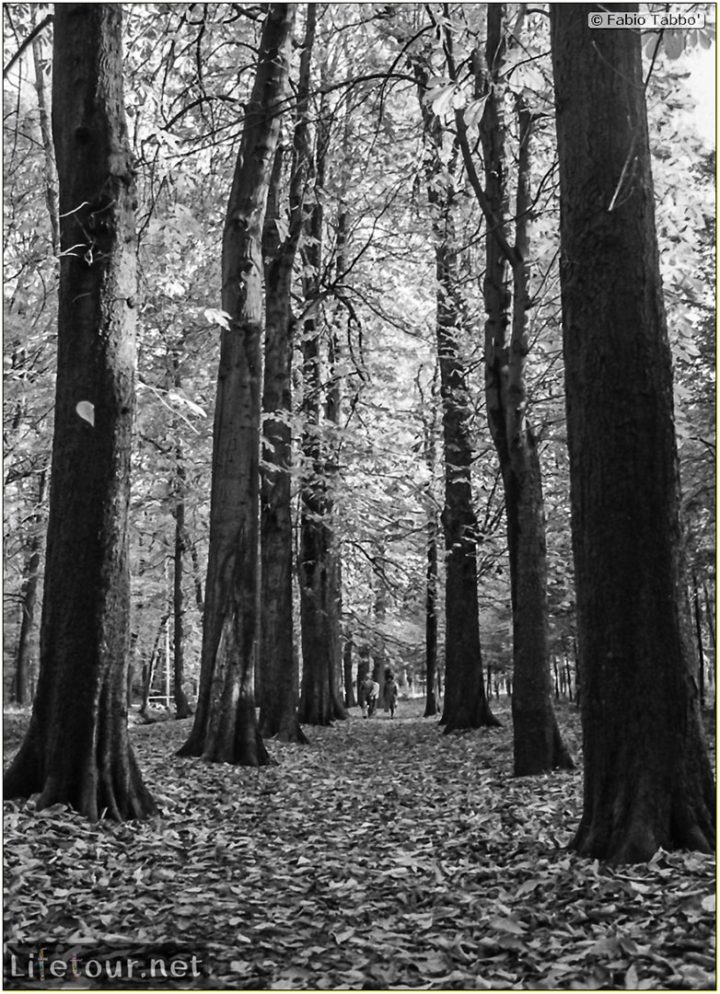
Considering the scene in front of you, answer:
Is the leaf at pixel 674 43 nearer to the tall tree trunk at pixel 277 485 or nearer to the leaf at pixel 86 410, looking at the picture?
the leaf at pixel 86 410

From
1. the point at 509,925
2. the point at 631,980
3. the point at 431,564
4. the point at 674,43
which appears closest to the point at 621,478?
the point at 674,43

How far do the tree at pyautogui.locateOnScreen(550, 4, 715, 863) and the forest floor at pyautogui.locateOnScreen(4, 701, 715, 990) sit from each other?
0.36m

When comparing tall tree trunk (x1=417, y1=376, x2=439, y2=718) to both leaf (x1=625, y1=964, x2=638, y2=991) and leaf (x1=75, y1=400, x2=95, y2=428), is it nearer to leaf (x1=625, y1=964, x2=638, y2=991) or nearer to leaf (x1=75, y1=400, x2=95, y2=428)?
leaf (x1=75, y1=400, x2=95, y2=428)

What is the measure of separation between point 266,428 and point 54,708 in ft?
27.1

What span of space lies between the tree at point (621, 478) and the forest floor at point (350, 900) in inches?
14.2

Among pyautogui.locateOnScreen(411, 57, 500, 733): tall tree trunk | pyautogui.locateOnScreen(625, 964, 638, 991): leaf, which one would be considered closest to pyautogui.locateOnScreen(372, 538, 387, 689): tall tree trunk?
pyautogui.locateOnScreen(411, 57, 500, 733): tall tree trunk

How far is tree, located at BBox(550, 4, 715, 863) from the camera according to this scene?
4586 mm

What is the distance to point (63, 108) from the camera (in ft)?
21.4

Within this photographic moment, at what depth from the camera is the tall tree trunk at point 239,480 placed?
9.92 m

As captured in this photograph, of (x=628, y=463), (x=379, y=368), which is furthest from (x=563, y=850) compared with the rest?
(x=379, y=368)

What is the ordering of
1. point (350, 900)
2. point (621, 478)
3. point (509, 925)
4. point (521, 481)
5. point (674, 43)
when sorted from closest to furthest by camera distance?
point (509, 925), point (674, 43), point (350, 900), point (621, 478), point (521, 481)

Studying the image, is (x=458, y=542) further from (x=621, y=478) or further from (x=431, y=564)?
(x=621, y=478)

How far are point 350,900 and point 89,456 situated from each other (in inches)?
137

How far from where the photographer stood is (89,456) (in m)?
6.28
